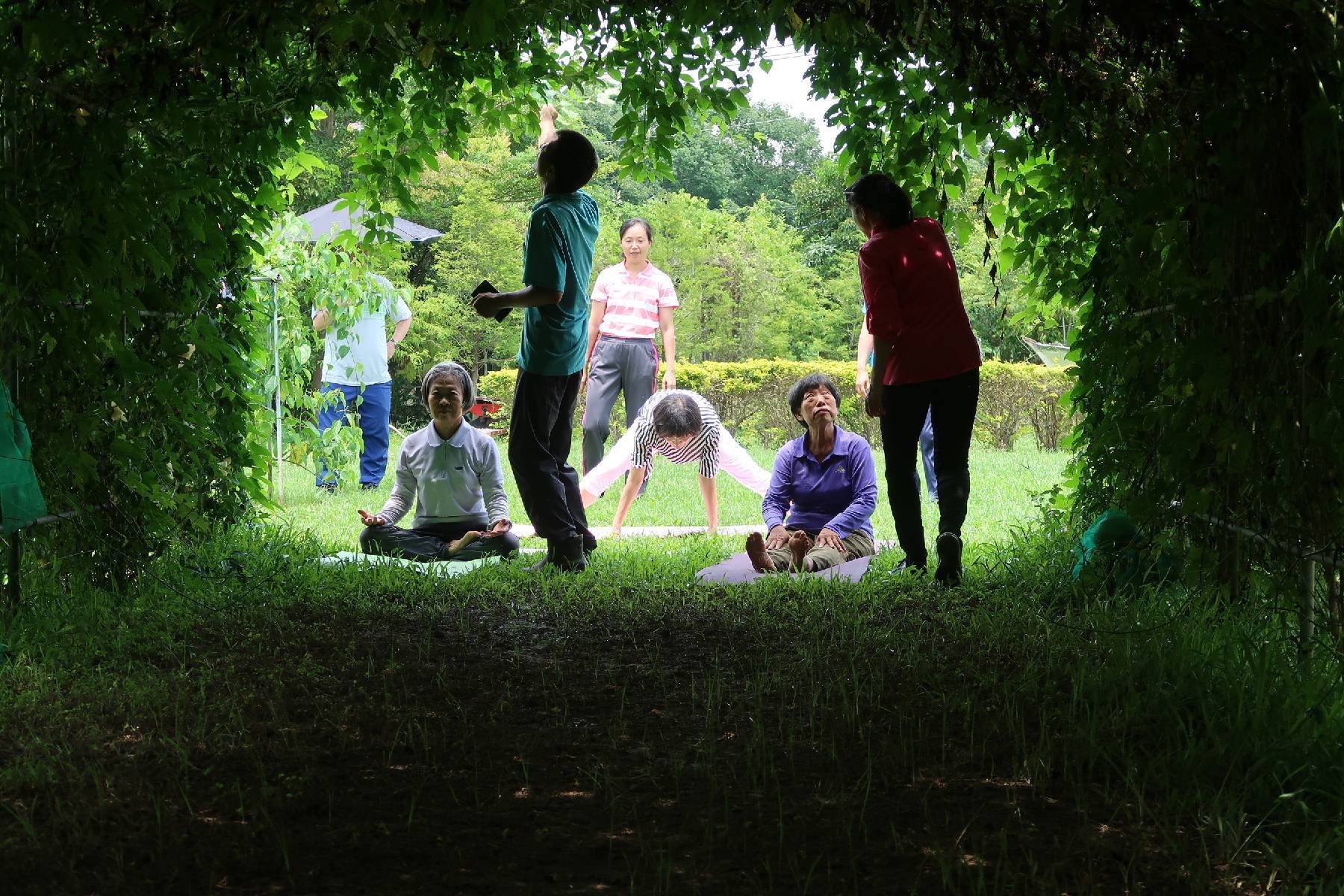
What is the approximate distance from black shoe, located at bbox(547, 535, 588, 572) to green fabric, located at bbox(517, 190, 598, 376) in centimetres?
75

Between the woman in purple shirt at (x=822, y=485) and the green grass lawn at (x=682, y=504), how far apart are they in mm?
765

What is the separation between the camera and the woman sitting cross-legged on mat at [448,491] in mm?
6367

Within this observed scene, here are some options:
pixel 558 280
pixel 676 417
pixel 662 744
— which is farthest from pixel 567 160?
pixel 662 744

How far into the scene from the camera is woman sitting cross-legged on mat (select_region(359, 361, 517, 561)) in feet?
20.9

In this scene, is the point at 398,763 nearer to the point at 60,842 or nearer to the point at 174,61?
the point at 60,842

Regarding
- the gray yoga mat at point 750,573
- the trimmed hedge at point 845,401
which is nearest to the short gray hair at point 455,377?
the gray yoga mat at point 750,573

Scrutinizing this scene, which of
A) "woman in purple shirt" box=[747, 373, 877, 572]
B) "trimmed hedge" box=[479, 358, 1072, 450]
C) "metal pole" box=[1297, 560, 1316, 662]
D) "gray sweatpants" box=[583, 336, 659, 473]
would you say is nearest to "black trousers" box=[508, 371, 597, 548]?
"woman in purple shirt" box=[747, 373, 877, 572]

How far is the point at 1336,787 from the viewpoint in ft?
9.06

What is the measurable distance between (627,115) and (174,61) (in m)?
2.75

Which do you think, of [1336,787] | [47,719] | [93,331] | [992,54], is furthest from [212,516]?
[1336,787]

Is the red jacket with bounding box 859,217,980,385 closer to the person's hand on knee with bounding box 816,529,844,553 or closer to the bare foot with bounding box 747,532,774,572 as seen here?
the bare foot with bounding box 747,532,774,572

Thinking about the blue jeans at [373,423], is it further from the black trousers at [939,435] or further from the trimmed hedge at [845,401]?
the black trousers at [939,435]

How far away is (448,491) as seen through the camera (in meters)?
6.50

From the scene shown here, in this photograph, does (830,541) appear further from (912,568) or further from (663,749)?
(663,749)
